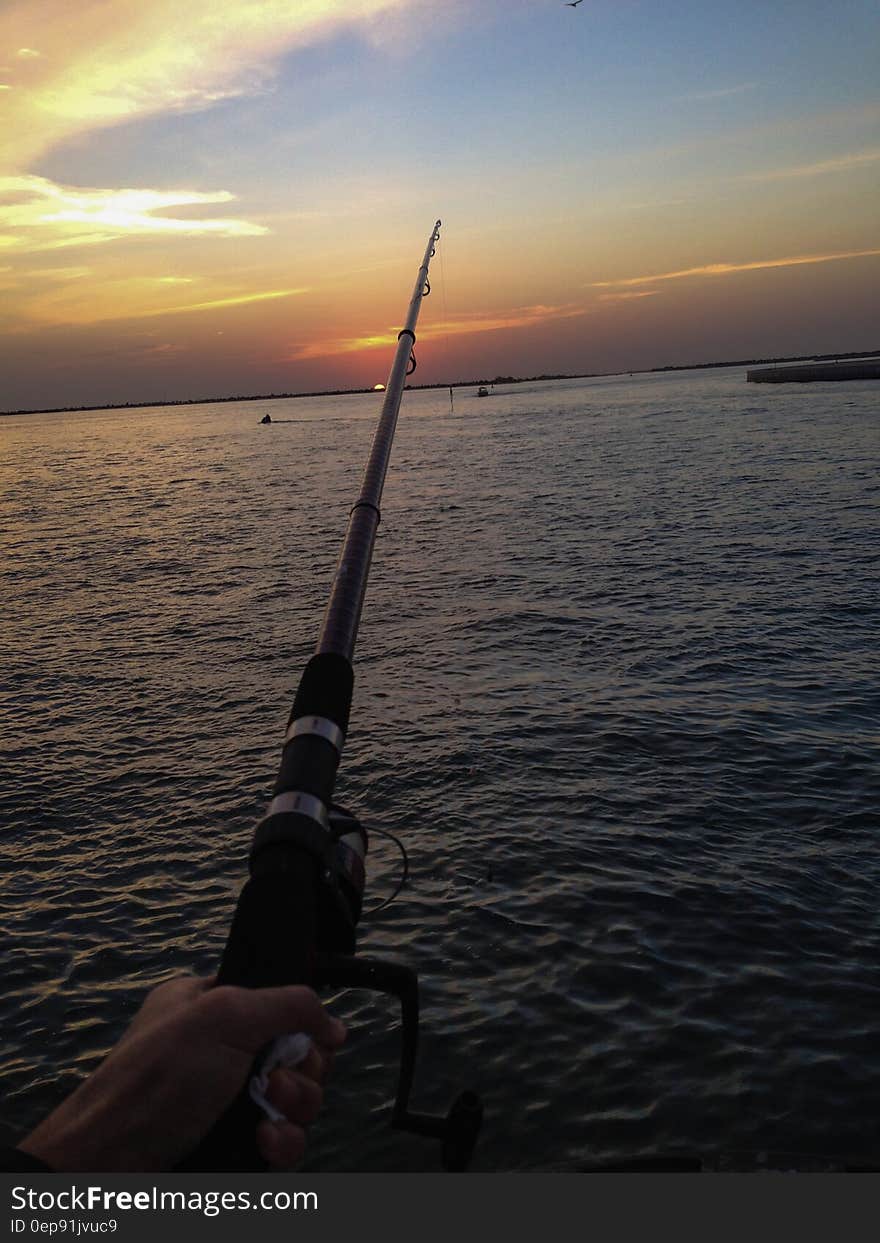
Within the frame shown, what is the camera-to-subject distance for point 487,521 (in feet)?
113

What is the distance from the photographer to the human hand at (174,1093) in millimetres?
1442

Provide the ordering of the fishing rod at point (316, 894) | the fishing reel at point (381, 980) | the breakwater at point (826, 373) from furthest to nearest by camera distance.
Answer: the breakwater at point (826, 373)
the fishing reel at point (381, 980)
the fishing rod at point (316, 894)

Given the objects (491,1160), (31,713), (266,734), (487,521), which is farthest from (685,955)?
(487,521)

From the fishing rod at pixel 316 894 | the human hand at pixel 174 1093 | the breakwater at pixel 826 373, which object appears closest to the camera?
the human hand at pixel 174 1093

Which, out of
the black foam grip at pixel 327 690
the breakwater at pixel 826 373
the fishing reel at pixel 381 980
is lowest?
the fishing reel at pixel 381 980

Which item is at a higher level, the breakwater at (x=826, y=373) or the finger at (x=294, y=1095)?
the breakwater at (x=826, y=373)

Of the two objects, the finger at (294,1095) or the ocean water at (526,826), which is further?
the ocean water at (526,826)

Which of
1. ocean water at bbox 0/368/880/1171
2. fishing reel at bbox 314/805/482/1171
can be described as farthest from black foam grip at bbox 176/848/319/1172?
ocean water at bbox 0/368/880/1171

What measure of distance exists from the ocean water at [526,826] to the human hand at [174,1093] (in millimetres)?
3068

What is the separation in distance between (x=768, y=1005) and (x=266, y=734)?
780 centimetres

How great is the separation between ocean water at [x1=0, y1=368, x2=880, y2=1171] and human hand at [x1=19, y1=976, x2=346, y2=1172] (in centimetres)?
307

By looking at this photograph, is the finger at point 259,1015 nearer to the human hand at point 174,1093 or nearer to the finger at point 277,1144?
the human hand at point 174,1093

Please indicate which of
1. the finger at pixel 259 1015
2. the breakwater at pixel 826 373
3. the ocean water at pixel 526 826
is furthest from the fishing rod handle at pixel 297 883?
the breakwater at pixel 826 373

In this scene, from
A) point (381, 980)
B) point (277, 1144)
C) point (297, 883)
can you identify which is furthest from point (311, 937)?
point (277, 1144)
